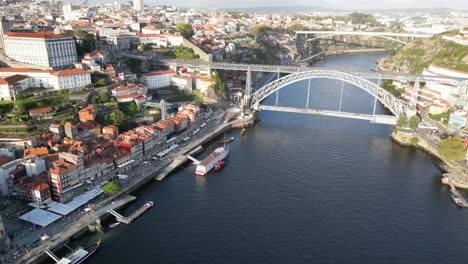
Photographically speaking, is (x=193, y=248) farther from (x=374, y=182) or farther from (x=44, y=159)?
(x=374, y=182)

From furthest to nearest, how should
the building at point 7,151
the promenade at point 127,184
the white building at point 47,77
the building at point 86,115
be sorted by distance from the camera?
the white building at point 47,77
the building at point 86,115
the building at point 7,151
the promenade at point 127,184

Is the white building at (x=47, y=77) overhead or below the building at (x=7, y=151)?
overhead

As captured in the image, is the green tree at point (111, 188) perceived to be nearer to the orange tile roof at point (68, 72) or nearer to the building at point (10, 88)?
the building at point (10, 88)

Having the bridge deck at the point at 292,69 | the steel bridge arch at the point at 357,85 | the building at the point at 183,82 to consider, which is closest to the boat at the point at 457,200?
the steel bridge arch at the point at 357,85

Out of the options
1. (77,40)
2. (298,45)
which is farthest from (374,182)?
(298,45)

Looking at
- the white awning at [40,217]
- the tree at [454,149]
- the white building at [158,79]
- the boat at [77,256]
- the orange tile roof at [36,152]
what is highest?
the white building at [158,79]

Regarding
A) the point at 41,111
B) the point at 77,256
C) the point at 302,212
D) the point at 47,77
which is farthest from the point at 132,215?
the point at 47,77
